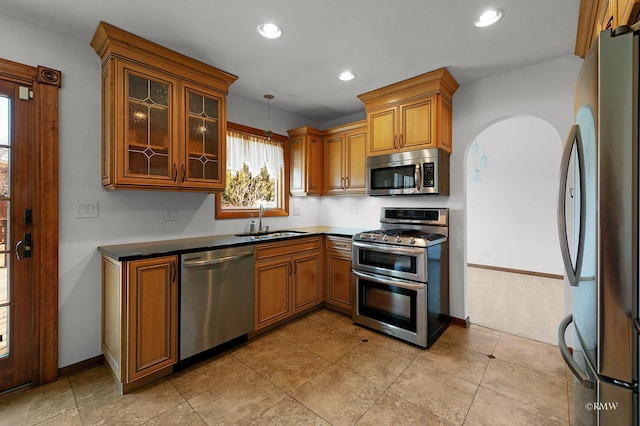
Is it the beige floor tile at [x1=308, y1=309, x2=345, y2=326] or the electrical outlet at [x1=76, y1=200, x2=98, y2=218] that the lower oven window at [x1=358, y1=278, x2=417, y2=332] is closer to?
the beige floor tile at [x1=308, y1=309, x2=345, y2=326]

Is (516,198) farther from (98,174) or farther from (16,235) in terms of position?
(16,235)

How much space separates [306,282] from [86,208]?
2.16 m

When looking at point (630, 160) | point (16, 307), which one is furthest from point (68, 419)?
point (630, 160)

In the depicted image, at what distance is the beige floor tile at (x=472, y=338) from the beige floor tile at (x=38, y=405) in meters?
3.00

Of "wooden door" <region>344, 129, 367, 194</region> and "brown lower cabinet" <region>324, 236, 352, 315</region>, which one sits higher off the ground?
"wooden door" <region>344, 129, 367, 194</region>

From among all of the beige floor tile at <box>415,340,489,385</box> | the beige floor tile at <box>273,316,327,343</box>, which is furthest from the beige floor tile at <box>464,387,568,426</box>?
the beige floor tile at <box>273,316,327,343</box>

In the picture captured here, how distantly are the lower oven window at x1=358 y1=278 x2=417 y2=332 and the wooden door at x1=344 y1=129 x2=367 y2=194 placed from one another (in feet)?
4.05

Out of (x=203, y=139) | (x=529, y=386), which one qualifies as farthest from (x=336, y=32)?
(x=529, y=386)

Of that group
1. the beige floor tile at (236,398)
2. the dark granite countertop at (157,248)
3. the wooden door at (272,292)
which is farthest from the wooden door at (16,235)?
the wooden door at (272,292)

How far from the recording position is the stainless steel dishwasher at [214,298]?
2279 mm

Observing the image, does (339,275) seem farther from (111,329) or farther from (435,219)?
(111,329)

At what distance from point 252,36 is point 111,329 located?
2.48m

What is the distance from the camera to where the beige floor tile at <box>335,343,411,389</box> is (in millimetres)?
2211

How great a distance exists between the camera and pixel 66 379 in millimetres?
2178
